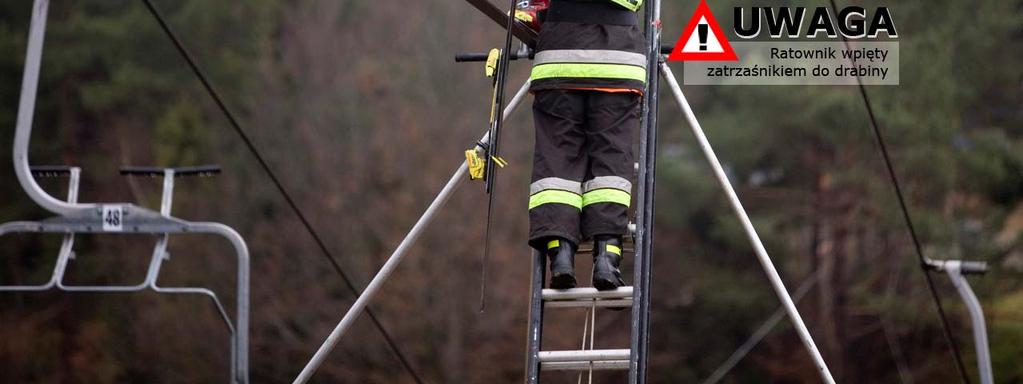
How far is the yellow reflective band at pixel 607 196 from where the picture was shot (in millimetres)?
5023

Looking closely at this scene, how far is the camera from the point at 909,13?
22328 millimetres

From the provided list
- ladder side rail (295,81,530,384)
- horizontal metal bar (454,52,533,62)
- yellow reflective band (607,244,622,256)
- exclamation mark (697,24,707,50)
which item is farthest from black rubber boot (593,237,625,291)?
exclamation mark (697,24,707,50)

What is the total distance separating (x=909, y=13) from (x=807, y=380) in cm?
657

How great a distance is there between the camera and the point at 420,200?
84.3 feet

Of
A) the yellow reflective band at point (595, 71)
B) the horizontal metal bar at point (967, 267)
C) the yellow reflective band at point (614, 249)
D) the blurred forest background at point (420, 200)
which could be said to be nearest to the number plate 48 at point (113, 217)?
the yellow reflective band at point (595, 71)

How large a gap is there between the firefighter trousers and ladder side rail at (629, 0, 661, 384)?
0.15 metres

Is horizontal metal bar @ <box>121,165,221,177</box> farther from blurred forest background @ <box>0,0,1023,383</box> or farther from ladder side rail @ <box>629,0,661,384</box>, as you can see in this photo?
blurred forest background @ <box>0,0,1023,383</box>

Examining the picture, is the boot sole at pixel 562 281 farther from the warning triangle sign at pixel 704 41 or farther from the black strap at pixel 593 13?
the warning triangle sign at pixel 704 41

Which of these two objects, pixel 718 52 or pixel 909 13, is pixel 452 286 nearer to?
pixel 718 52

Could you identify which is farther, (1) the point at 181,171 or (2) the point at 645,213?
(1) the point at 181,171

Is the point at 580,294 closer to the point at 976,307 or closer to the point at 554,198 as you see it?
the point at 554,198

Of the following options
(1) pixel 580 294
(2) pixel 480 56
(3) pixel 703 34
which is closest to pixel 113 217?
(2) pixel 480 56

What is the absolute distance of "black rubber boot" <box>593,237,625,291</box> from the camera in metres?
4.89

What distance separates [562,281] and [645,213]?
395mm
